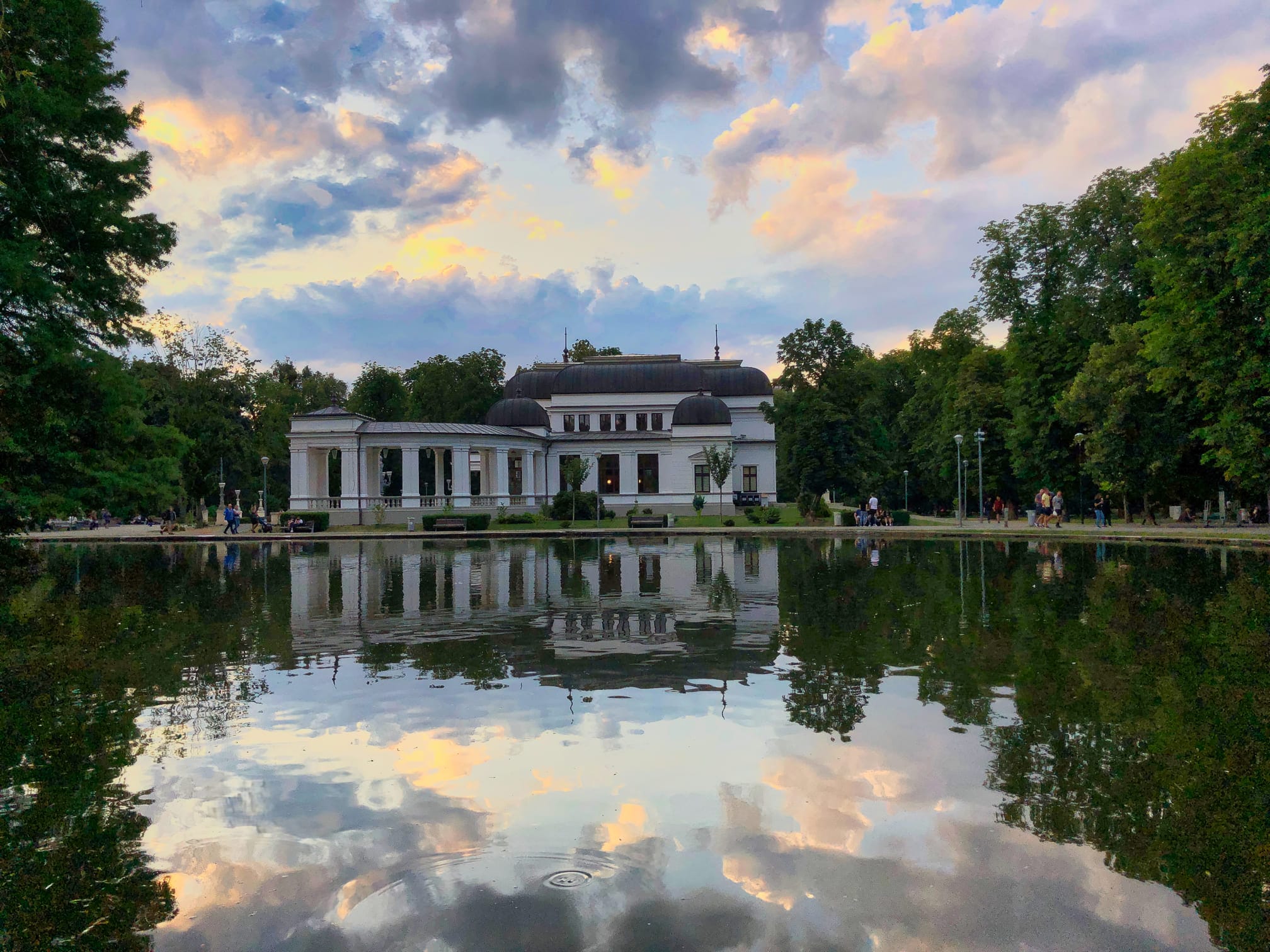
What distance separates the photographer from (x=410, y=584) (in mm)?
23516

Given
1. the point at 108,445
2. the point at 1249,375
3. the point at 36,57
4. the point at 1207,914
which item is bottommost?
the point at 1207,914

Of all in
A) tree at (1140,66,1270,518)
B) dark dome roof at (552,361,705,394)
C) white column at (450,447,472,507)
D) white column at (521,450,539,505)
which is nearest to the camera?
tree at (1140,66,1270,518)

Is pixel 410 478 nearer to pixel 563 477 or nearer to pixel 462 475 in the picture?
pixel 462 475

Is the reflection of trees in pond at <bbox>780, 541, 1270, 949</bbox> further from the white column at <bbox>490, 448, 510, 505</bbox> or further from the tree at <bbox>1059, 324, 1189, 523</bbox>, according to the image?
the white column at <bbox>490, 448, 510, 505</bbox>

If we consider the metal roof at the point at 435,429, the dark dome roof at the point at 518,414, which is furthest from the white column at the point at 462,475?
the dark dome roof at the point at 518,414

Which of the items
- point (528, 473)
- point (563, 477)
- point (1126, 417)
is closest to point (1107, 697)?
point (1126, 417)

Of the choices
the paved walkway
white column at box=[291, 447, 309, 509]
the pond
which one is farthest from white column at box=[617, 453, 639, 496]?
the pond

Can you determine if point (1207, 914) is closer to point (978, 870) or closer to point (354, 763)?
point (978, 870)

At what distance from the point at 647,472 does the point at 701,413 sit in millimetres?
6190

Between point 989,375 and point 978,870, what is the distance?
62.9m

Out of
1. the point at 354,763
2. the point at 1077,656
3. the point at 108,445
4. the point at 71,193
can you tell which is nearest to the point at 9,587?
the point at 108,445

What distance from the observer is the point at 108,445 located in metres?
22.6

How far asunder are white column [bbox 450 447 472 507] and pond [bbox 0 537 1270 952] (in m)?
48.3

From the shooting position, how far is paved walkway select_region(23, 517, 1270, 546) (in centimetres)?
4094
